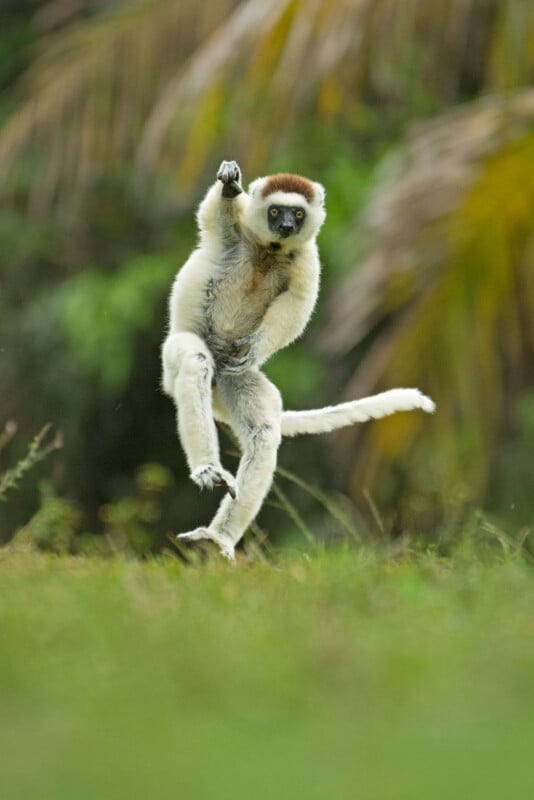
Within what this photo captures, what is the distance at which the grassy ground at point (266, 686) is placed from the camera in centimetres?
282

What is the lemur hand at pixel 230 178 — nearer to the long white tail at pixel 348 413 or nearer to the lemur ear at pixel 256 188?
the lemur ear at pixel 256 188

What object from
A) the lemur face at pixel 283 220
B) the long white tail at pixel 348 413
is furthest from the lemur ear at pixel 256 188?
the long white tail at pixel 348 413

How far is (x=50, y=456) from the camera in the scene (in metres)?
16.2

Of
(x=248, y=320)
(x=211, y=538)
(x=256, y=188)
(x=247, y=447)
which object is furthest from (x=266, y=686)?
(x=256, y=188)

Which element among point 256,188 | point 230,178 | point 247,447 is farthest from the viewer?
point 256,188

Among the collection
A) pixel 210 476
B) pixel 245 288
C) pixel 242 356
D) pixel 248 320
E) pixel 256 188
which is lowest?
pixel 210 476

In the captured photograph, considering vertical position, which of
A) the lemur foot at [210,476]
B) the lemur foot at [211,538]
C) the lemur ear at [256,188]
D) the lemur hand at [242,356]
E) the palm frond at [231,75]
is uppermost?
the palm frond at [231,75]

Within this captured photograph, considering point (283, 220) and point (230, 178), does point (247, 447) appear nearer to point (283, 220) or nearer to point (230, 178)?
point (283, 220)

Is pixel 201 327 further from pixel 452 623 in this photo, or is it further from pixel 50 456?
pixel 50 456

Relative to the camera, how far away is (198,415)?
6.24 m

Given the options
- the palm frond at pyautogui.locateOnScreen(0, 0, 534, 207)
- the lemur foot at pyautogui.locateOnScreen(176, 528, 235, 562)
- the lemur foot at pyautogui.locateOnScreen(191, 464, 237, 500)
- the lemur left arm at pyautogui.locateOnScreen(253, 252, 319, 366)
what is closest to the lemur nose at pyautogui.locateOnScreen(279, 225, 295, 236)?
the lemur left arm at pyautogui.locateOnScreen(253, 252, 319, 366)

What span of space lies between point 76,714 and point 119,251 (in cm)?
1418

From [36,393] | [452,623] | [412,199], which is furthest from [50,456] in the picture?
[452,623]

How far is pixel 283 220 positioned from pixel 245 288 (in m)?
0.38
